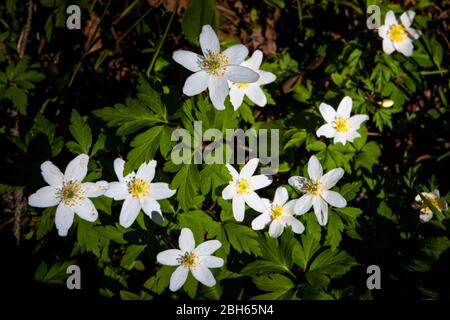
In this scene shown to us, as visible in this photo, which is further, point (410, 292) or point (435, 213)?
point (410, 292)

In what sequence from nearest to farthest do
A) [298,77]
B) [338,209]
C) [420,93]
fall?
1. [338,209]
2. [298,77]
3. [420,93]

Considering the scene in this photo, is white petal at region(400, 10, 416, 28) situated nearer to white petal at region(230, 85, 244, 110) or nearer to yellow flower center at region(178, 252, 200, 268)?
white petal at region(230, 85, 244, 110)

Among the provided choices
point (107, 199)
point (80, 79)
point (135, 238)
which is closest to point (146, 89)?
point (107, 199)

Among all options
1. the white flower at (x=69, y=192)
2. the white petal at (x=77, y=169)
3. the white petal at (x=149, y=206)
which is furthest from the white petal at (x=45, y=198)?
the white petal at (x=149, y=206)

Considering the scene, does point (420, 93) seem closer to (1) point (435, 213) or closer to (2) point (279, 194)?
(1) point (435, 213)

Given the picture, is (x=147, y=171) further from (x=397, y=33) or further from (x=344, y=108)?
(x=397, y=33)
